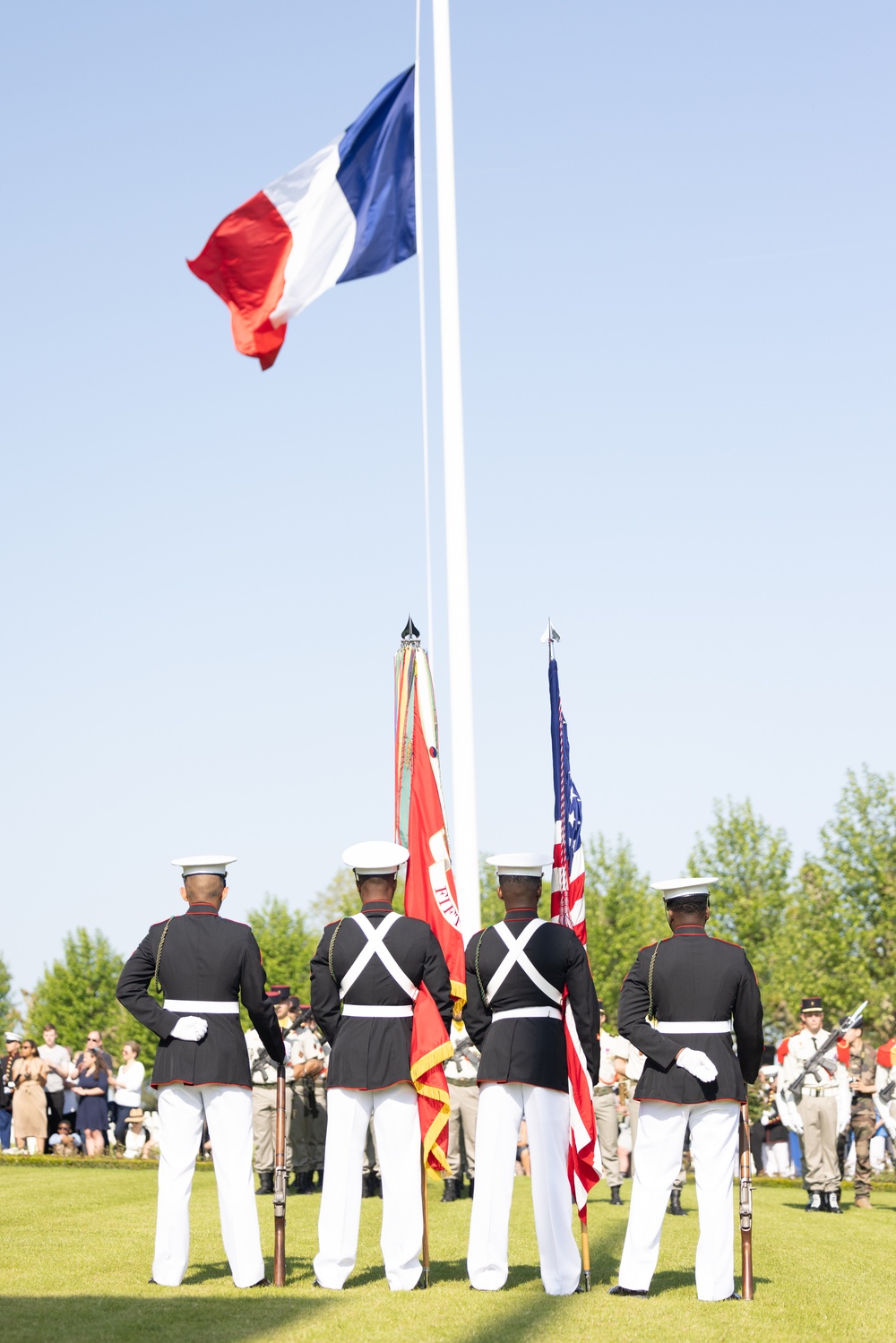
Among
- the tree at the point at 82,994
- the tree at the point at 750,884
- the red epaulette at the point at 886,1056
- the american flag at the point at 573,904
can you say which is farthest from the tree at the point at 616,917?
the american flag at the point at 573,904

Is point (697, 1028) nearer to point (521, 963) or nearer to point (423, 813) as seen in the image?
point (521, 963)

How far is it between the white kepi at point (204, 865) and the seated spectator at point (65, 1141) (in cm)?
1551

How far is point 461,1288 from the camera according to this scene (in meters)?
8.83

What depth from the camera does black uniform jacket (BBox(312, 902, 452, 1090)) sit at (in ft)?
29.2

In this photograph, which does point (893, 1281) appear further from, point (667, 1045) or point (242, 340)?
point (242, 340)

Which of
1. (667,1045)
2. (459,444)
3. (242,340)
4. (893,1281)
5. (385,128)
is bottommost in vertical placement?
(893,1281)

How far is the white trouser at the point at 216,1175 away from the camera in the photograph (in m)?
8.70

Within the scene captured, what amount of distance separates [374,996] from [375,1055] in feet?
1.09

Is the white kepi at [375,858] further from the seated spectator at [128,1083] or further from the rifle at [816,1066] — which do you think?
the seated spectator at [128,1083]

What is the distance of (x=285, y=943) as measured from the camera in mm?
67375

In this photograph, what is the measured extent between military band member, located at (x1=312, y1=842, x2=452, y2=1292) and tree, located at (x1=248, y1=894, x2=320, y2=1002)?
55.9 metres

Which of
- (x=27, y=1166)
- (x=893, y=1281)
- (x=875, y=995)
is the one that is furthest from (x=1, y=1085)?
(x=875, y=995)

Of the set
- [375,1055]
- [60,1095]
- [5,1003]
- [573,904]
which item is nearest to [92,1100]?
[60,1095]

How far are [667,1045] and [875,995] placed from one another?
36112 mm
